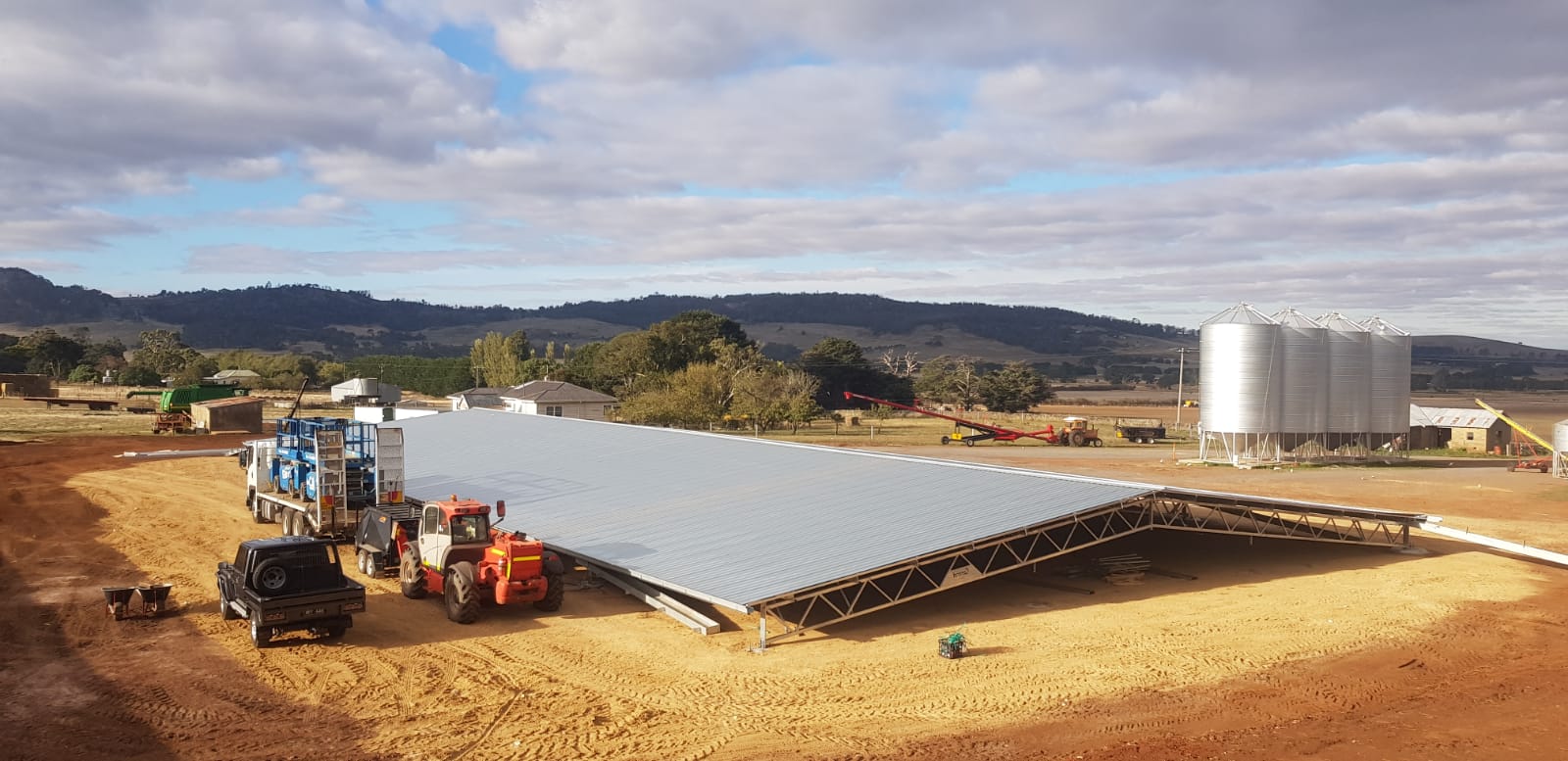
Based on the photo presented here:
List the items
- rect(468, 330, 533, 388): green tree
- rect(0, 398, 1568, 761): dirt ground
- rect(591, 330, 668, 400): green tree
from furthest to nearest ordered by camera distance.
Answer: rect(468, 330, 533, 388): green tree → rect(591, 330, 668, 400): green tree → rect(0, 398, 1568, 761): dirt ground

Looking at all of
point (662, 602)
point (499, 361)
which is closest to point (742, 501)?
point (662, 602)

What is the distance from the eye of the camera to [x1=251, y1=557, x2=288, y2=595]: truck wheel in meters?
19.2

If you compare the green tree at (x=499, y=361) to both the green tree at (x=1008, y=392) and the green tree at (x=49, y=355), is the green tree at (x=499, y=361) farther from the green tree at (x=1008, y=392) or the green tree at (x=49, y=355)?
the green tree at (x=49, y=355)

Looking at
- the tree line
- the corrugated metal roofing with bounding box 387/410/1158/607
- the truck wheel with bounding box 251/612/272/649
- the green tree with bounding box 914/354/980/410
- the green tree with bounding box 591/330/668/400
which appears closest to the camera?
the truck wheel with bounding box 251/612/272/649

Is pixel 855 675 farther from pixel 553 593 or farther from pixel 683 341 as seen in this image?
pixel 683 341

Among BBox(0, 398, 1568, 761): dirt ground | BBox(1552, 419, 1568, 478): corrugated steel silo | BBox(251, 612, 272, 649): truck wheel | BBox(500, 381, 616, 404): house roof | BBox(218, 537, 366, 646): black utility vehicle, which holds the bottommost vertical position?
BBox(0, 398, 1568, 761): dirt ground

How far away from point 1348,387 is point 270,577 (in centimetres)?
5770

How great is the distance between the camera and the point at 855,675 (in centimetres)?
1827

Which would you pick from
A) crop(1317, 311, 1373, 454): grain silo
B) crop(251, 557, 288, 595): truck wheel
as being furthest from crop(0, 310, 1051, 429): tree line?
crop(251, 557, 288, 595): truck wheel

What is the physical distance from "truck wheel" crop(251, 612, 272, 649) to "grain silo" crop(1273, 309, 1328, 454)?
53.6 metres

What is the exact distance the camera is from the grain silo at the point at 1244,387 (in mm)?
57875

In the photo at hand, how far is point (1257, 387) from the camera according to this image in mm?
58031

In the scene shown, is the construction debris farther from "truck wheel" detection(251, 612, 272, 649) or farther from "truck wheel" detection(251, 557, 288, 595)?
"truck wheel" detection(251, 612, 272, 649)

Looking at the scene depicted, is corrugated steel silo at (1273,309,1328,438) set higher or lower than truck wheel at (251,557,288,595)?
higher
